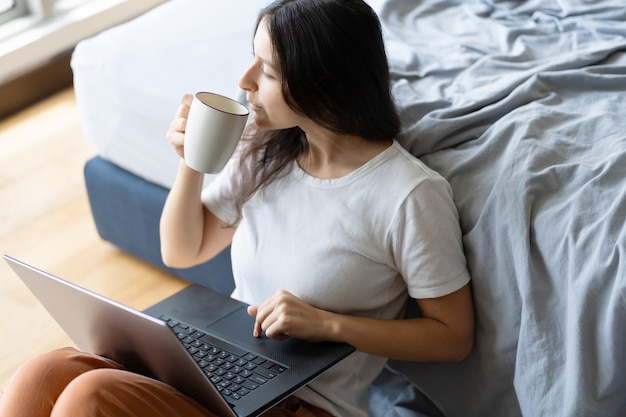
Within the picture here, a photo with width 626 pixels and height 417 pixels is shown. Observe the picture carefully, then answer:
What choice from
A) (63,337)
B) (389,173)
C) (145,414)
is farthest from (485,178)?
(63,337)

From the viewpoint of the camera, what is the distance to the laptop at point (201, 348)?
1163mm

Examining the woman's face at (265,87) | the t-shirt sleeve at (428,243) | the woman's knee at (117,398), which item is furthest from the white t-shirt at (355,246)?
the woman's knee at (117,398)

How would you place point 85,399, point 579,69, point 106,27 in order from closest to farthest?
1. point 85,399
2. point 579,69
3. point 106,27

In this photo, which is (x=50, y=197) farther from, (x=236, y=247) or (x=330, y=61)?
(x=330, y=61)

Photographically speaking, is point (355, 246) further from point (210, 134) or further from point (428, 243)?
point (210, 134)

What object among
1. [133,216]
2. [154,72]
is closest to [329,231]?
[154,72]

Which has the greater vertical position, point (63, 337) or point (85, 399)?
point (85, 399)

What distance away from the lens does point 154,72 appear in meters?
1.94

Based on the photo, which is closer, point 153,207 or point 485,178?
point 485,178

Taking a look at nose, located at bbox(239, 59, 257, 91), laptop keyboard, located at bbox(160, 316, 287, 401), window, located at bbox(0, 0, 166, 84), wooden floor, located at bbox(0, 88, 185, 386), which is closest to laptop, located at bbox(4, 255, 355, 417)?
laptop keyboard, located at bbox(160, 316, 287, 401)

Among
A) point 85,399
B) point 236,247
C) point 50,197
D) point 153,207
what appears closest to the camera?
point 85,399

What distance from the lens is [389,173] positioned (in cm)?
132

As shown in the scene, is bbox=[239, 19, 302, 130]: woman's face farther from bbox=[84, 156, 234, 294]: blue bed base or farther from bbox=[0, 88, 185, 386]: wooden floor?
bbox=[0, 88, 185, 386]: wooden floor

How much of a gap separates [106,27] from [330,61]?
2302 millimetres
